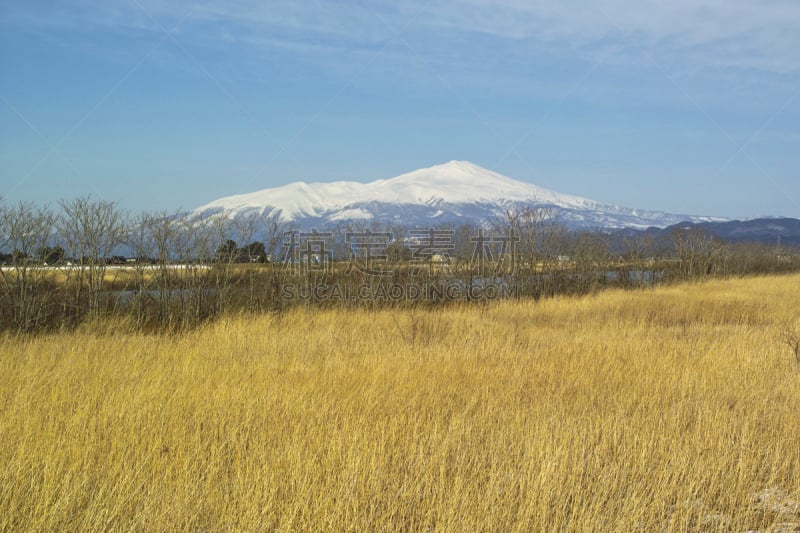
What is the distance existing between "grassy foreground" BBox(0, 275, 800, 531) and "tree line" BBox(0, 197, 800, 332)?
559 centimetres

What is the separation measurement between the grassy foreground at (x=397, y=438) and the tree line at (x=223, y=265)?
559cm

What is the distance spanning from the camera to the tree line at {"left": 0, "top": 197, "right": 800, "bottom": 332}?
13398 mm

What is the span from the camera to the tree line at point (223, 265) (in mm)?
13398

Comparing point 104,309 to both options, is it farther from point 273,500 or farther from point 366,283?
point 273,500

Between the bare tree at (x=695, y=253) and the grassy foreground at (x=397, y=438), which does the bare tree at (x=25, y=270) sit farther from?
the bare tree at (x=695, y=253)

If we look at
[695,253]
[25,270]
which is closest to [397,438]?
[25,270]

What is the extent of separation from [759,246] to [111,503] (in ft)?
176

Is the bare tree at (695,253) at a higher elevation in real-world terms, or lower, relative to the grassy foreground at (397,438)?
higher

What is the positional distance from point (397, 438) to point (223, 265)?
43.7ft

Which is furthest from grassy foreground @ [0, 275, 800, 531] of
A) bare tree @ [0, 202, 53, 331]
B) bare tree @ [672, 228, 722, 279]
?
bare tree @ [672, 228, 722, 279]

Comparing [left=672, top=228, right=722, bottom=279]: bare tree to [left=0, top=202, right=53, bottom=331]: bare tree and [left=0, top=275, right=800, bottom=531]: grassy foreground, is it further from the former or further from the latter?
[left=0, top=202, right=53, bottom=331]: bare tree

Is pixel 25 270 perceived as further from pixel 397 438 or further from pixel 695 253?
pixel 695 253

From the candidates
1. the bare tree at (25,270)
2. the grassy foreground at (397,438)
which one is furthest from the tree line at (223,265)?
the grassy foreground at (397,438)

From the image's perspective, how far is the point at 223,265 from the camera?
16.8 m
